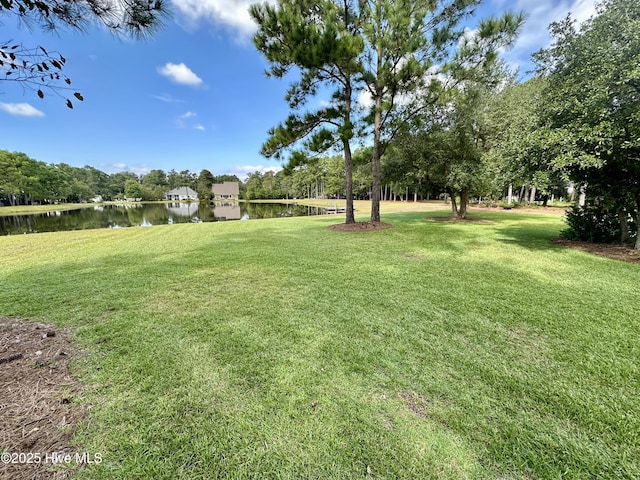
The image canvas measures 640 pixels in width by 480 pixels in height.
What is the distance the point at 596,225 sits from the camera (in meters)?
6.92

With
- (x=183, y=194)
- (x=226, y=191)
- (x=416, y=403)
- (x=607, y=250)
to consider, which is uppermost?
(x=226, y=191)

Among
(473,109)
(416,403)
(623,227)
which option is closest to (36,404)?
(416,403)

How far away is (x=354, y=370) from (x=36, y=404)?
222 centimetres

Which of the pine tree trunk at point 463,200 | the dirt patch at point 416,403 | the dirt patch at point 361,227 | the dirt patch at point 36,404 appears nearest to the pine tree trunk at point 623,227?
the dirt patch at point 361,227

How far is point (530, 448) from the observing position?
5.00 feet

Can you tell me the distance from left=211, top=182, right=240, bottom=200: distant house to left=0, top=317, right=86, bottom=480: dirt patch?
7300cm

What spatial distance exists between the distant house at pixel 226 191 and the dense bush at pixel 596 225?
71688 millimetres

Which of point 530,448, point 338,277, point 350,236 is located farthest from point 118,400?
point 350,236

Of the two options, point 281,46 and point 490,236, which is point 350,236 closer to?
point 490,236

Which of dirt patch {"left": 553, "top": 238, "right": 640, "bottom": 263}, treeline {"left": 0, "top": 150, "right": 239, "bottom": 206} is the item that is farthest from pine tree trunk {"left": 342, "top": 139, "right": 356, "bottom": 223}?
treeline {"left": 0, "top": 150, "right": 239, "bottom": 206}

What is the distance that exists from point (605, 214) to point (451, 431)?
846 cm

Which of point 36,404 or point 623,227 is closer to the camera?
point 36,404

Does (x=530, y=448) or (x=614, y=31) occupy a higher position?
(x=614, y=31)

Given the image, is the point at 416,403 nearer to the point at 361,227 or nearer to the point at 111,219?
the point at 361,227
